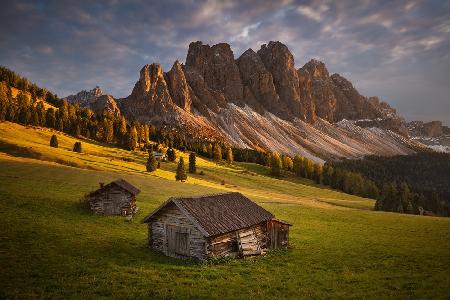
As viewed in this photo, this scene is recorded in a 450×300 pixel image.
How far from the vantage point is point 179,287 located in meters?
21.1

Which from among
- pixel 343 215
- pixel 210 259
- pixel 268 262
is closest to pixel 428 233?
pixel 343 215

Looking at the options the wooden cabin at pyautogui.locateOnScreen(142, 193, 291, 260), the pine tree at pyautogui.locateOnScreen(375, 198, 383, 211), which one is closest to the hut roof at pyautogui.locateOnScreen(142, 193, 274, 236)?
the wooden cabin at pyautogui.locateOnScreen(142, 193, 291, 260)

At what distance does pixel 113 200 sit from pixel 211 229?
20906 millimetres

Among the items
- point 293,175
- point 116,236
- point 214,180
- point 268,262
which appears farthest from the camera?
point 293,175

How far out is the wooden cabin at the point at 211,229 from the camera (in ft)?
96.1

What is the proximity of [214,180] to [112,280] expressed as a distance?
266ft

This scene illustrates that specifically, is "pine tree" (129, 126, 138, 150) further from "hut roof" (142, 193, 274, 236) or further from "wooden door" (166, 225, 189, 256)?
"wooden door" (166, 225, 189, 256)

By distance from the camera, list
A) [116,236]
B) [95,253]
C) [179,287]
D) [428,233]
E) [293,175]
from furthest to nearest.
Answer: [293,175] < [428,233] < [116,236] < [95,253] < [179,287]

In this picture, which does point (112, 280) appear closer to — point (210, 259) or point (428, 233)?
point (210, 259)

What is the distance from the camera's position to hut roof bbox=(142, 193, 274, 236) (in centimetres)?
2969

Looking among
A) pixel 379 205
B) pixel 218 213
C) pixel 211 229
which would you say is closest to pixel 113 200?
pixel 218 213

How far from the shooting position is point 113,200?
4534 cm

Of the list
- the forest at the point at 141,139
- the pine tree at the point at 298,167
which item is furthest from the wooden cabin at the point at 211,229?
the pine tree at the point at 298,167

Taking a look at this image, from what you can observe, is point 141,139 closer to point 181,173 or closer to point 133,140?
point 133,140
